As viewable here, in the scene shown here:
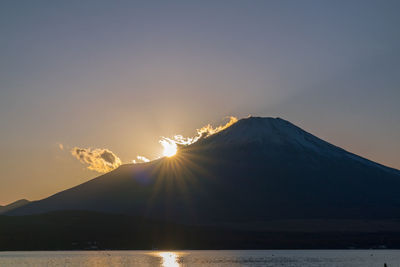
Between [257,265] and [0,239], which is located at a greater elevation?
Answer: [0,239]

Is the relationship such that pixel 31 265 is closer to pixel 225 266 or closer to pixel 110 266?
pixel 110 266

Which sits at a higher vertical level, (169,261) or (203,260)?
(169,261)

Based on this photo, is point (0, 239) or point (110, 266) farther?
point (0, 239)

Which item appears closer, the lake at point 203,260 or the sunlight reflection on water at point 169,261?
the lake at point 203,260

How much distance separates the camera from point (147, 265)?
121625mm

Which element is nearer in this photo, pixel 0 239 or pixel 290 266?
pixel 290 266

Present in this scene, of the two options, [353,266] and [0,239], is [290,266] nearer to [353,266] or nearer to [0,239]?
[353,266]

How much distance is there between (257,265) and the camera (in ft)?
400

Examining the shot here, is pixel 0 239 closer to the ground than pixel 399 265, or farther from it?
farther from it

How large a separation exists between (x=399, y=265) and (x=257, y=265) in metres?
28.2

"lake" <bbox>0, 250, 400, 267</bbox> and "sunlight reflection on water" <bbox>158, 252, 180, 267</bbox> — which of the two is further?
"sunlight reflection on water" <bbox>158, 252, 180, 267</bbox>

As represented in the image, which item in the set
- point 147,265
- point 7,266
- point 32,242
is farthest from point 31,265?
point 32,242

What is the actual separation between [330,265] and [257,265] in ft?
47.7

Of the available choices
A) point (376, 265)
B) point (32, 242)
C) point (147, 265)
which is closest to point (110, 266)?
point (147, 265)
